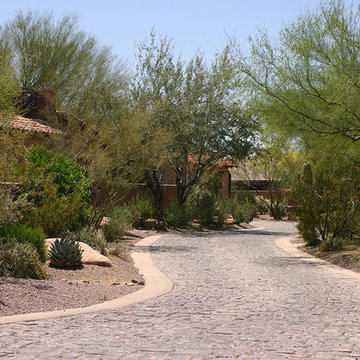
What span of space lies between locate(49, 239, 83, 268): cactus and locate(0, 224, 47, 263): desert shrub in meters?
0.30

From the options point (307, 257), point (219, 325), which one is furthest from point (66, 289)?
point (307, 257)

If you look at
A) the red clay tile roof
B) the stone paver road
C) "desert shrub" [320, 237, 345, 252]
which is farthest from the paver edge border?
the red clay tile roof

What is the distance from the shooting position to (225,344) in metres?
6.84

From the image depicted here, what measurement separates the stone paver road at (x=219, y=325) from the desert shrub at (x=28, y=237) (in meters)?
2.70

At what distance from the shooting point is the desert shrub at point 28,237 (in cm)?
1198

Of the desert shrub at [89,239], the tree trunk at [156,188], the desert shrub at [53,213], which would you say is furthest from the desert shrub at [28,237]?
the tree trunk at [156,188]

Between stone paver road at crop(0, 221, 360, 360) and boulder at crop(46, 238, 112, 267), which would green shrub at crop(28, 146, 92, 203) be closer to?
boulder at crop(46, 238, 112, 267)

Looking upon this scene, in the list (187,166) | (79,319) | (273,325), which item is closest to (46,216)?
(79,319)

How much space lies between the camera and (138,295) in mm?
10344

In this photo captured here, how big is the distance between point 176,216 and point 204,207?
237 centimetres

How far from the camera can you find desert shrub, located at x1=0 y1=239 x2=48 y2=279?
10758 millimetres

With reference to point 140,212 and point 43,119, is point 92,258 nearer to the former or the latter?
point 43,119

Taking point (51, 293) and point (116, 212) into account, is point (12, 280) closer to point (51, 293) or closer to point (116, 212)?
point (51, 293)

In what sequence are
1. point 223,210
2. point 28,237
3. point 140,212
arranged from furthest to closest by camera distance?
point 223,210 → point 140,212 → point 28,237
